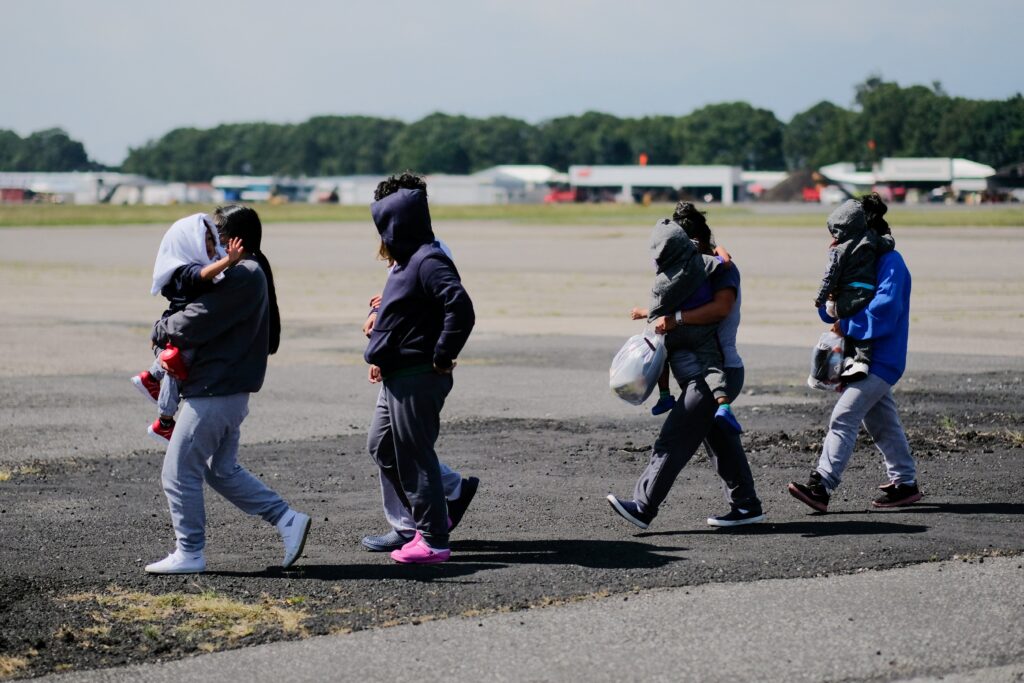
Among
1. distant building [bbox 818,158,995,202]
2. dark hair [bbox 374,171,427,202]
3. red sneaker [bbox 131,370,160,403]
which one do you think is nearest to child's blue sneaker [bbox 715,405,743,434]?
dark hair [bbox 374,171,427,202]

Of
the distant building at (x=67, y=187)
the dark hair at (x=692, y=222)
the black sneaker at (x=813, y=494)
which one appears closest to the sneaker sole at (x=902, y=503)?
the black sneaker at (x=813, y=494)

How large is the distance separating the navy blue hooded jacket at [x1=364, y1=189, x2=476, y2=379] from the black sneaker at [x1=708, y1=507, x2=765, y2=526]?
6.32 ft

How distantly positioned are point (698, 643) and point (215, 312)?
2.65 m

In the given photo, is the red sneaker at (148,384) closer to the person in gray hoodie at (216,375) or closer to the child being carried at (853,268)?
the person in gray hoodie at (216,375)

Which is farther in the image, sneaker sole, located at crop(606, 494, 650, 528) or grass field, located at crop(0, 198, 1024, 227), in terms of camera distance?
grass field, located at crop(0, 198, 1024, 227)

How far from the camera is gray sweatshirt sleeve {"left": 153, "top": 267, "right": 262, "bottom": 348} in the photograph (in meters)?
6.58

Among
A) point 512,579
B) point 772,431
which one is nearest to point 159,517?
point 512,579

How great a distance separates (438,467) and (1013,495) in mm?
3674

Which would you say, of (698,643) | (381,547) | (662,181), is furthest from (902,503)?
(662,181)

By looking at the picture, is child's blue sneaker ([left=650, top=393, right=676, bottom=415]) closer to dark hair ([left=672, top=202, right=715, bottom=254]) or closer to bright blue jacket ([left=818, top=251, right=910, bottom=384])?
dark hair ([left=672, top=202, right=715, bottom=254])

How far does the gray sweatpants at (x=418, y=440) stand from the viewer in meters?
6.84

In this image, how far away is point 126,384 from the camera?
15102 mm

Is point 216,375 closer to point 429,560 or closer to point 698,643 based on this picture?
point 429,560

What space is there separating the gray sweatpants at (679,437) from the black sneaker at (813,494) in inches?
30.6
